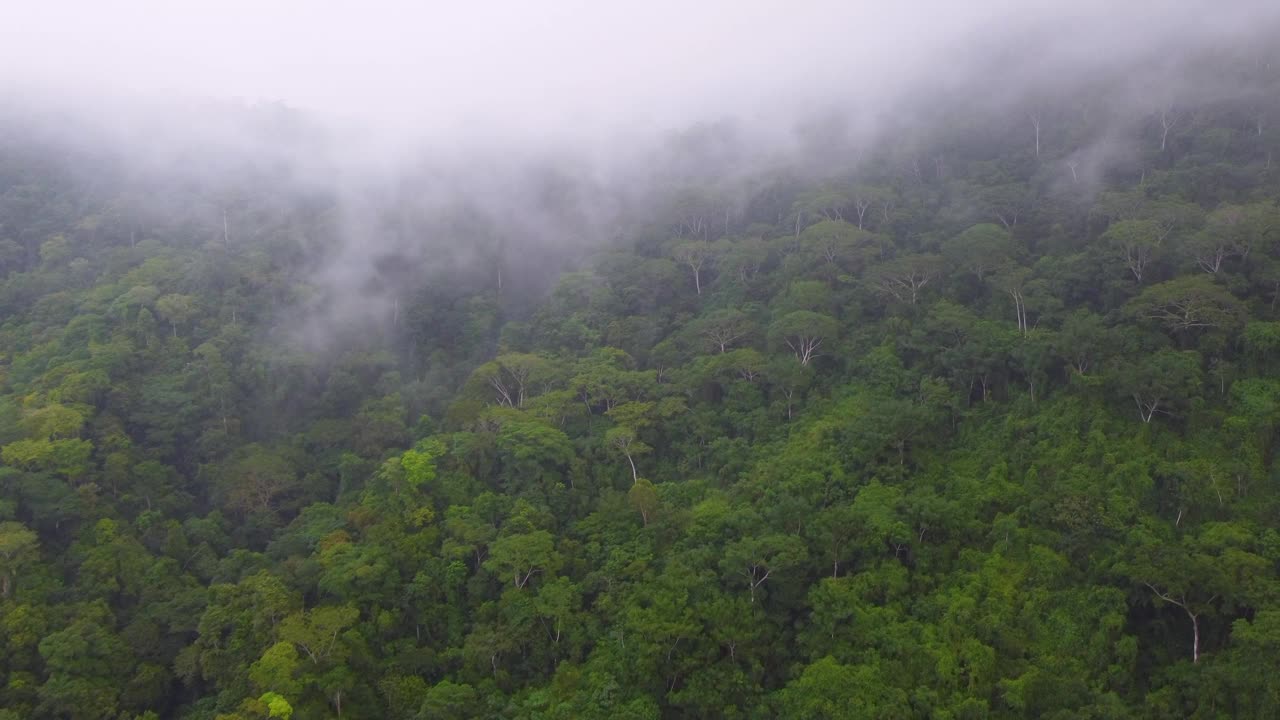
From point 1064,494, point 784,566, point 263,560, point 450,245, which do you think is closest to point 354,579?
point 263,560

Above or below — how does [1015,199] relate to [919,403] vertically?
above

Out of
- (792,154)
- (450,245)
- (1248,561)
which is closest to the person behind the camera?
(1248,561)

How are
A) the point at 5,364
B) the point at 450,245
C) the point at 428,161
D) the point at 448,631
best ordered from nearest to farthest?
the point at 448,631 < the point at 5,364 < the point at 450,245 < the point at 428,161

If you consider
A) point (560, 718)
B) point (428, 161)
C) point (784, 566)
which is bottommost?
point (560, 718)

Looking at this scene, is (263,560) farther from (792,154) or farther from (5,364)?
(792,154)

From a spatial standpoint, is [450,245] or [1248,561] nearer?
[1248,561]

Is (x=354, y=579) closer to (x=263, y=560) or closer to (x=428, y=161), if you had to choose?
(x=263, y=560)

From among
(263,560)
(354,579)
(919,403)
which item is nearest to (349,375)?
(263,560)
